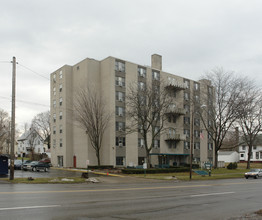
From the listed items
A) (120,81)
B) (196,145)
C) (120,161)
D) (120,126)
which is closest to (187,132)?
(196,145)

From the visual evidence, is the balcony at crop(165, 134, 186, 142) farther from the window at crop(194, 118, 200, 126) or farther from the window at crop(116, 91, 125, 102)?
the window at crop(116, 91, 125, 102)

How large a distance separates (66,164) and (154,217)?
4452 cm

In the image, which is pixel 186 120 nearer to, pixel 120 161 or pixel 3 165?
pixel 120 161

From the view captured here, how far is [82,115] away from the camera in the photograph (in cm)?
4547

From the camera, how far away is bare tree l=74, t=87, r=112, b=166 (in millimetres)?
44438

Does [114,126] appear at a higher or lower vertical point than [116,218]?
higher

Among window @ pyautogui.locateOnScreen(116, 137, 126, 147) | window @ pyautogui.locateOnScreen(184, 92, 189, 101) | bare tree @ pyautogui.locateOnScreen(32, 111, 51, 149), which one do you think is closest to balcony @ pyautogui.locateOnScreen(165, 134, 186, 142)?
window @ pyautogui.locateOnScreen(184, 92, 189, 101)

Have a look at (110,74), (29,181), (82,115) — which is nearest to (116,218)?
(29,181)

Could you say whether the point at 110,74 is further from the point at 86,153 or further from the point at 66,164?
the point at 66,164

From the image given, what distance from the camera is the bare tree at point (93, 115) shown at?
4444cm

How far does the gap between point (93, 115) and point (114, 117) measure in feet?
14.8

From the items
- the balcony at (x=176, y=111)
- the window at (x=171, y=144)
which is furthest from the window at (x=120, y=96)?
the window at (x=171, y=144)

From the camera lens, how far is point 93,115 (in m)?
45.7

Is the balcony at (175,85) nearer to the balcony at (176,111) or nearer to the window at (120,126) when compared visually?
the balcony at (176,111)
